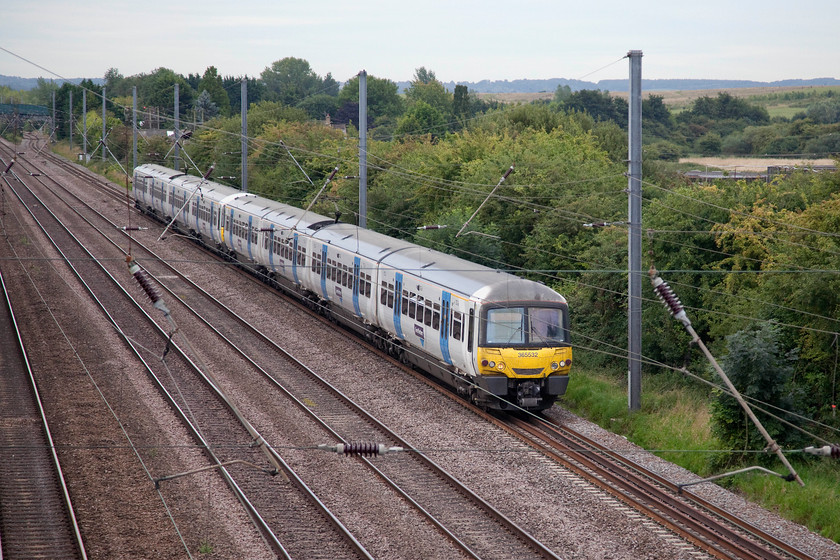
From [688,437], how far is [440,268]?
7411 millimetres

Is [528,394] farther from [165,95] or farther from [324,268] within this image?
[165,95]

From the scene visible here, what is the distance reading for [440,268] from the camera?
23.6 m

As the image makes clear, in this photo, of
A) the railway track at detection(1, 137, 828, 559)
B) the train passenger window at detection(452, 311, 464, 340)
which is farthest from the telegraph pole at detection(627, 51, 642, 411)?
the train passenger window at detection(452, 311, 464, 340)

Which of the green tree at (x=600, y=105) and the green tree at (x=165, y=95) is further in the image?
the green tree at (x=165, y=95)

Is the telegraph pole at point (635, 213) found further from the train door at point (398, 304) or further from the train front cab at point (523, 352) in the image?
the train door at point (398, 304)

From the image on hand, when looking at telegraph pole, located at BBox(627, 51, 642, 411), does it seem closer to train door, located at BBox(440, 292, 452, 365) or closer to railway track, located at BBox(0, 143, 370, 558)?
train door, located at BBox(440, 292, 452, 365)

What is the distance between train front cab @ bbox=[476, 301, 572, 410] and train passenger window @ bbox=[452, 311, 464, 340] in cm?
86

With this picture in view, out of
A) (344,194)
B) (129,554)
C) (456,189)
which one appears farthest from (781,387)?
(344,194)

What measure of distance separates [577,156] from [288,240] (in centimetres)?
1454

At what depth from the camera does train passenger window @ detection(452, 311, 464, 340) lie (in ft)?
70.1

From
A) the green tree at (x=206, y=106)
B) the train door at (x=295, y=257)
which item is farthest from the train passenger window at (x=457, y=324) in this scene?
the green tree at (x=206, y=106)

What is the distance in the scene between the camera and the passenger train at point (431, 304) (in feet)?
68.0

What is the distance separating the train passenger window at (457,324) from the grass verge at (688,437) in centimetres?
399

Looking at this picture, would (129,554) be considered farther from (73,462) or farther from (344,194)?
(344,194)
